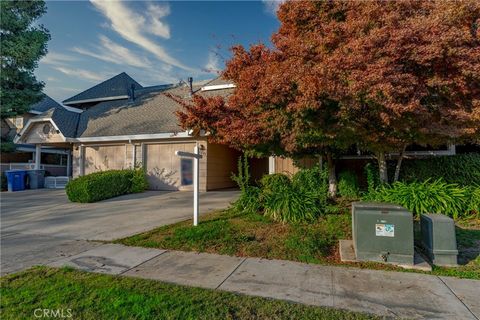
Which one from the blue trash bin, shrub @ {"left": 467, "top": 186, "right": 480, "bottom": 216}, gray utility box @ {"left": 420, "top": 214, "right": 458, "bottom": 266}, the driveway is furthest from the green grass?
the blue trash bin

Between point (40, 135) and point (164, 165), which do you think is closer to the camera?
point (164, 165)

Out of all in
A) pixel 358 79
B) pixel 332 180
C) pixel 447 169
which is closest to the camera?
pixel 358 79

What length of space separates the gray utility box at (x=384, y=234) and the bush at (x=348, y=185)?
193 inches

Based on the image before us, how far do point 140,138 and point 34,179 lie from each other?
726 cm

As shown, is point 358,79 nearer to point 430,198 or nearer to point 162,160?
point 430,198

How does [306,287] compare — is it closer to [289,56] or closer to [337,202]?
[289,56]

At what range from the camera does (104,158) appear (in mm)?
15297

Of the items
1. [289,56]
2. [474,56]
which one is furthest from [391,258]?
[289,56]

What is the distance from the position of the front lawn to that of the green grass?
160 cm

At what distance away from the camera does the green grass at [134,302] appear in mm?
2990

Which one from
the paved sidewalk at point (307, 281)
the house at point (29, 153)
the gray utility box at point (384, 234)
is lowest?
A: the paved sidewalk at point (307, 281)

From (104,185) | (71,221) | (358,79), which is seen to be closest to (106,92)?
(104,185)

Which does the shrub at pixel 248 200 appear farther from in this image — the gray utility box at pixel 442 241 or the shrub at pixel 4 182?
the shrub at pixel 4 182

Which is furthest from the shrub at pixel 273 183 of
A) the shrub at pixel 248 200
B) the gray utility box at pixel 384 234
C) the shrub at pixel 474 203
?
the shrub at pixel 474 203
